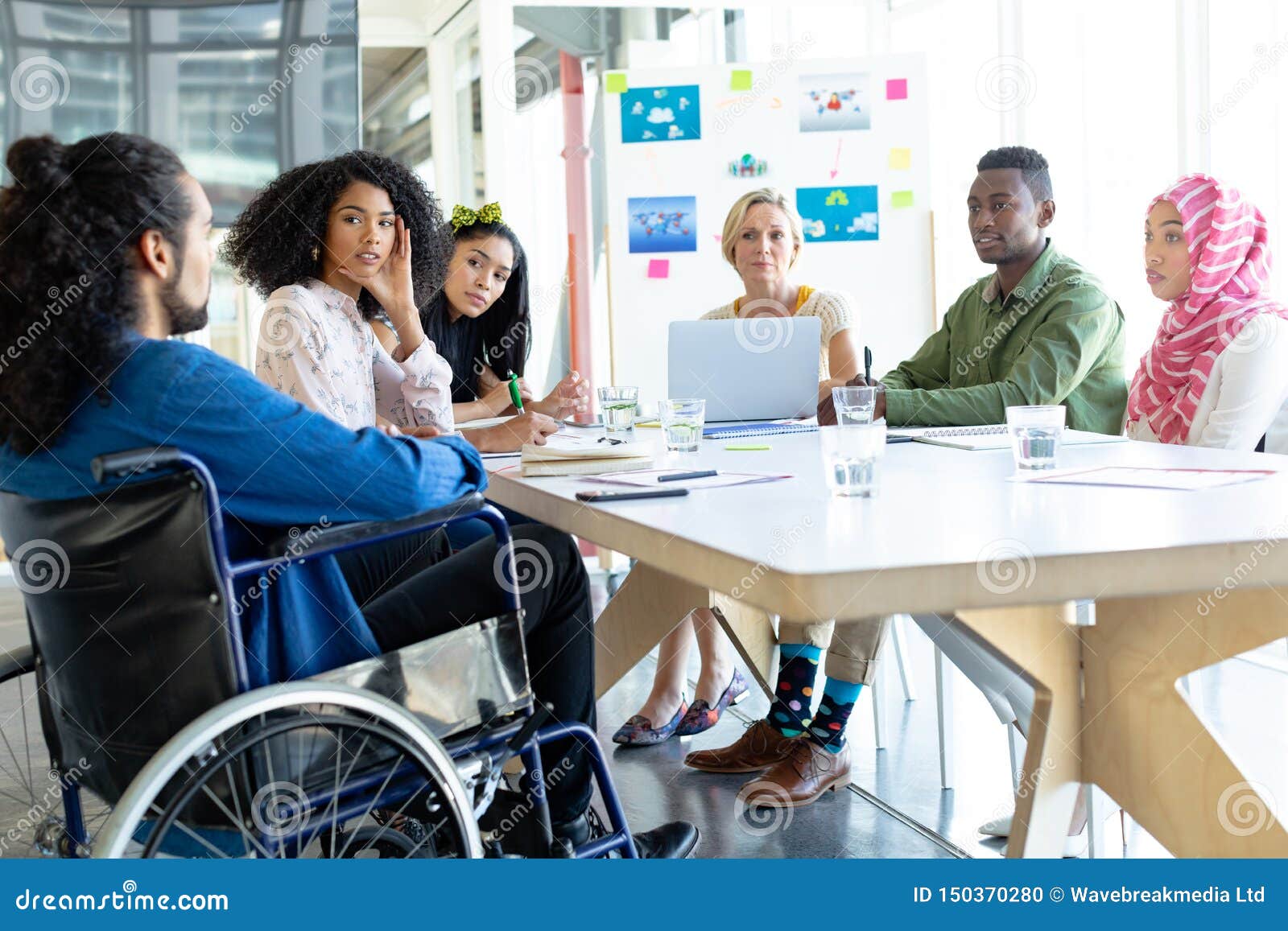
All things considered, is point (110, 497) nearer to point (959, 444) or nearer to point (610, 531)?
point (610, 531)

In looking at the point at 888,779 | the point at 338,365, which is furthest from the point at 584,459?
the point at 888,779

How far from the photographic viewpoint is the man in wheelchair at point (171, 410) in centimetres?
120

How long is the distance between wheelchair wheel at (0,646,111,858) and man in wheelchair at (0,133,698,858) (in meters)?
0.32

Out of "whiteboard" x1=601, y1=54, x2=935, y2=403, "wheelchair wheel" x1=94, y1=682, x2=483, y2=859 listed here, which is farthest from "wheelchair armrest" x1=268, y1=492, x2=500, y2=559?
"whiteboard" x1=601, y1=54, x2=935, y2=403

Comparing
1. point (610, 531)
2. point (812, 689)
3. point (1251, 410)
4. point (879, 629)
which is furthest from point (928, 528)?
point (1251, 410)

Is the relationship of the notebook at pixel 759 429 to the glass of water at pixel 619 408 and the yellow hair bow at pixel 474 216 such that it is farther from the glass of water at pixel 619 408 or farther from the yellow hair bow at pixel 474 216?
the yellow hair bow at pixel 474 216

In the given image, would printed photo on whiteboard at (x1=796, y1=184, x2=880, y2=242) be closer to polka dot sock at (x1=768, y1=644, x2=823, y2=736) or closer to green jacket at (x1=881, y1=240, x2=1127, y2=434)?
green jacket at (x1=881, y1=240, x2=1127, y2=434)

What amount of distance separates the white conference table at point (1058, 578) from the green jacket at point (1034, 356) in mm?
897

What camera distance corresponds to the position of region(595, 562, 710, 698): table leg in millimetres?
2238

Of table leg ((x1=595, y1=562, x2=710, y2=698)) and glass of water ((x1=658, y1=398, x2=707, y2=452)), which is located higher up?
glass of water ((x1=658, y1=398, x2=707, y2=452))

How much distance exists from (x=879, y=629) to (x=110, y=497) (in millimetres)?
1497

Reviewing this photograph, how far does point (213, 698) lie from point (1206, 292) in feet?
8.31

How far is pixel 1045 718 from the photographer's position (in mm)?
1292

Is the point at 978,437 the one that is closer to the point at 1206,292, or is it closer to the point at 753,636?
the point at 753,636
